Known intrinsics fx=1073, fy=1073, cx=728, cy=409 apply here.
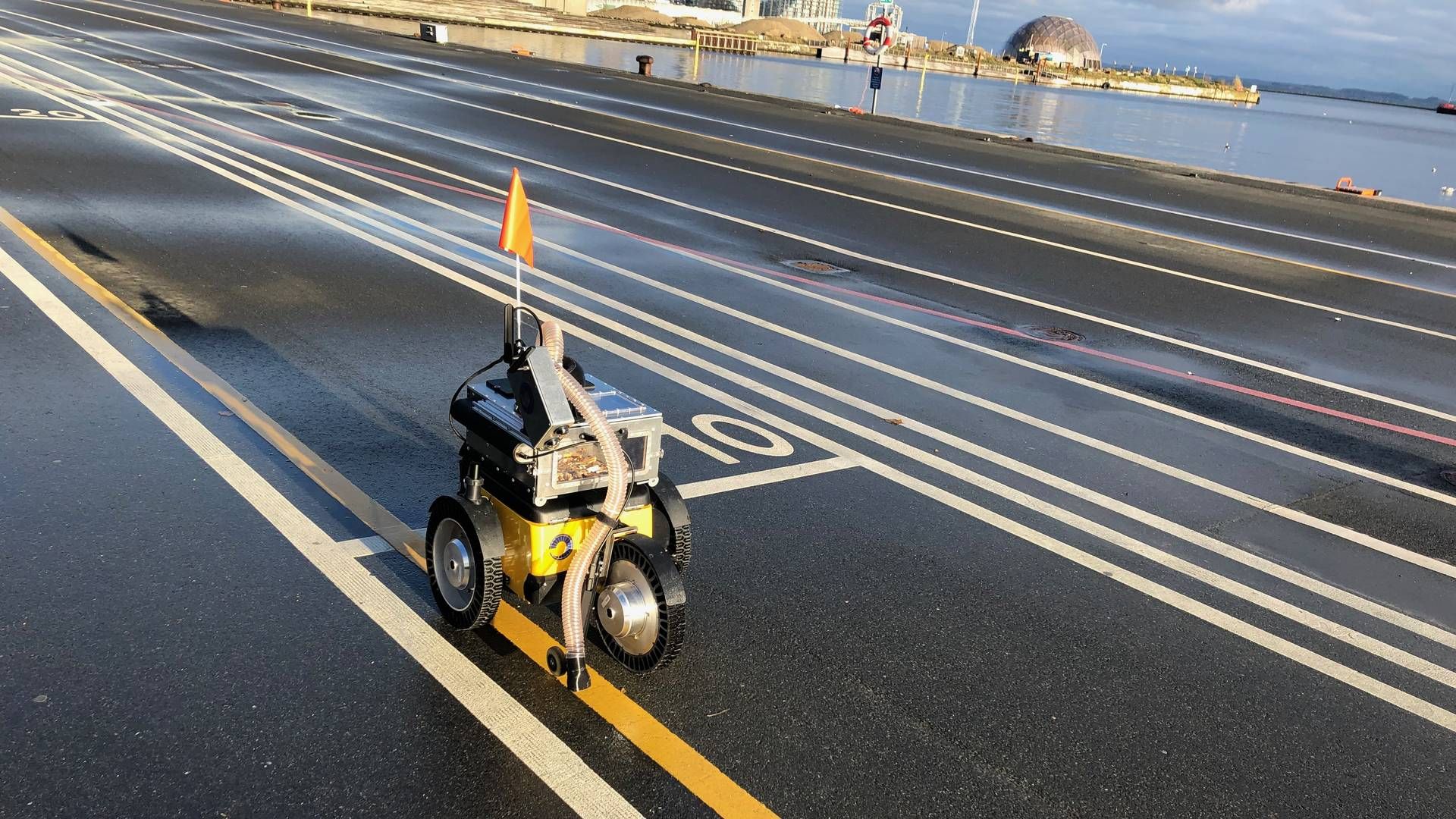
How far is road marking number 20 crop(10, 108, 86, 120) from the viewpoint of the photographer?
17.5 meters

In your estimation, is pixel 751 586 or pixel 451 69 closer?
pixel 751 586

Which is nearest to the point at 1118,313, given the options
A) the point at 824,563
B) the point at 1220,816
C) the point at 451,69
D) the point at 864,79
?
the point at 824,563

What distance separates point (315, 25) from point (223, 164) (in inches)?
1615

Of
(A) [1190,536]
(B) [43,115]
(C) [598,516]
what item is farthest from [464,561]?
(B) [43,115]

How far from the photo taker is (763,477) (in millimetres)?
6277

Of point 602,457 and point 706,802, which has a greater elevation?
point 602,457

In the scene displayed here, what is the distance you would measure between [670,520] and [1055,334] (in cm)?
679

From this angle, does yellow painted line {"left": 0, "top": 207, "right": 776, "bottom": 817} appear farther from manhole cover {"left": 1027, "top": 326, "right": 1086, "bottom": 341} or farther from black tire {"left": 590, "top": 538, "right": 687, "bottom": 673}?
manhole cover {"left": 1027, "top": 326, "right": 1086, "bottom": 341}

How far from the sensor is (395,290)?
31.5ft

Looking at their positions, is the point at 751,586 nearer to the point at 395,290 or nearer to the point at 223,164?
the point at 395,290

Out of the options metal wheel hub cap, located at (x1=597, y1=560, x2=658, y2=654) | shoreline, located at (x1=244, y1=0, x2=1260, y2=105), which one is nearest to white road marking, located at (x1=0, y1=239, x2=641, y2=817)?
metal wheel hub cap, located at (x1=597, y1=560, x2=658, y2=654)

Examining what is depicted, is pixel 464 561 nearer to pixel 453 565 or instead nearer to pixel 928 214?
pixel 453 565

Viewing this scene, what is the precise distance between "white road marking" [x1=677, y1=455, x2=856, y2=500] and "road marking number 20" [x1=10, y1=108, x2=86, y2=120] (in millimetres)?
16542

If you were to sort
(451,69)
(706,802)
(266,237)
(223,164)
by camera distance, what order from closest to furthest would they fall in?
(706,802) < (266,237) < (223,164) < (451,69)
